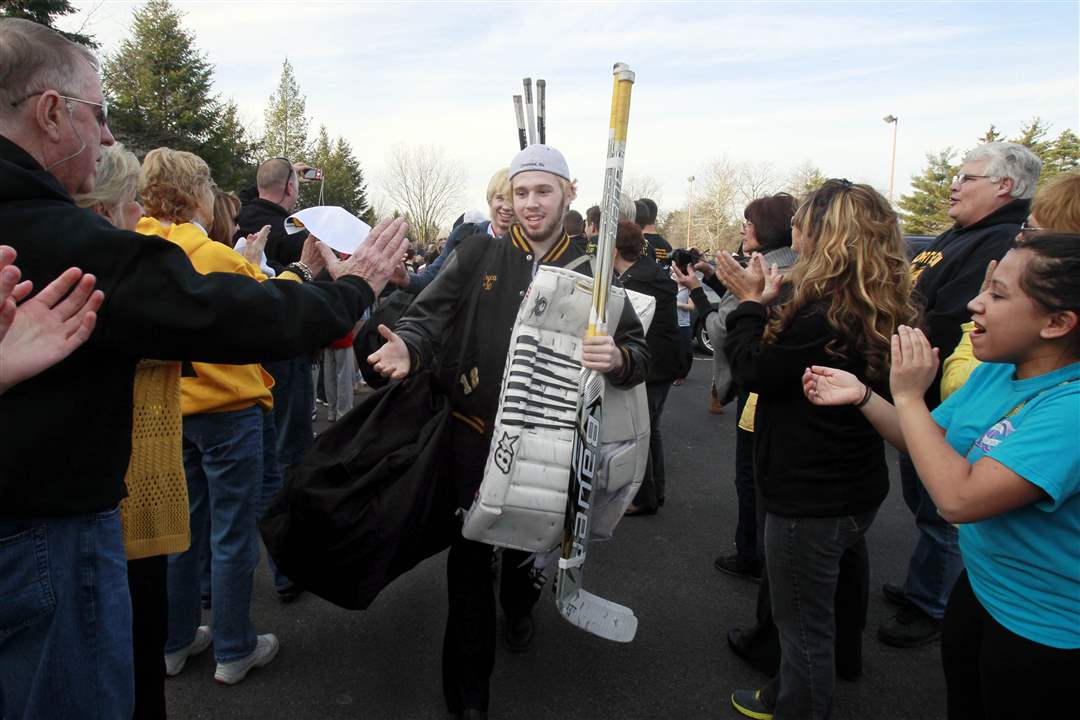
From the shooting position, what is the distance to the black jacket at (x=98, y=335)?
4.29ft

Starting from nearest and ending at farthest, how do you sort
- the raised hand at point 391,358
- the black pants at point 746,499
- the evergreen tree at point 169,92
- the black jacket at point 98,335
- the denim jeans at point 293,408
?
the black jacket at point 98,335 < the raised hand at point 391,358 < the black pants at point 746,499 < the denim jeans at point 293,408 < the evergreen tree at point 169,92

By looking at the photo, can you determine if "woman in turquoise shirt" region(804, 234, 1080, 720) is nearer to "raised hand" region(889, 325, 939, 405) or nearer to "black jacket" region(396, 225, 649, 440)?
"raised hand" region(889, 325, 939, 405)

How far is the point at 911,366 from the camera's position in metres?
1.67

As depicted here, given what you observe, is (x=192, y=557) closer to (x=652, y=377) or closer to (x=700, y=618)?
(x=700, y=618)

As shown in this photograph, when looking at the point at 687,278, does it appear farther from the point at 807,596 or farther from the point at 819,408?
the point at 807,596

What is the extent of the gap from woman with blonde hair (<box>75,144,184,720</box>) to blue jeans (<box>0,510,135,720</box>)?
0.45 metres

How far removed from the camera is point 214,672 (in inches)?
113

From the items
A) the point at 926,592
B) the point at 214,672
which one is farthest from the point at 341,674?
the point at 926,592

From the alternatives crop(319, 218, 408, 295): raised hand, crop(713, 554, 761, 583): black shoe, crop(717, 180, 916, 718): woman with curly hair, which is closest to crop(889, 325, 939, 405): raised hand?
crop(717, 180, 916, 718): woman with curly hair

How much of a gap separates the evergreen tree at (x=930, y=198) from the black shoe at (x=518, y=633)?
141ft

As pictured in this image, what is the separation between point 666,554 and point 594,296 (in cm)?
251

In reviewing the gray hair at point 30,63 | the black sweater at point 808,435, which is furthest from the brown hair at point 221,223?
the black sweater at point 808,435

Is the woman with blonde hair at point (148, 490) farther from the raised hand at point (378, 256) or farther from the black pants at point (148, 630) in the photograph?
the raised hand at point (378, 256)

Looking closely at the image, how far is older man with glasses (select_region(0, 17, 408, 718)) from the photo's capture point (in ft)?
4.33
